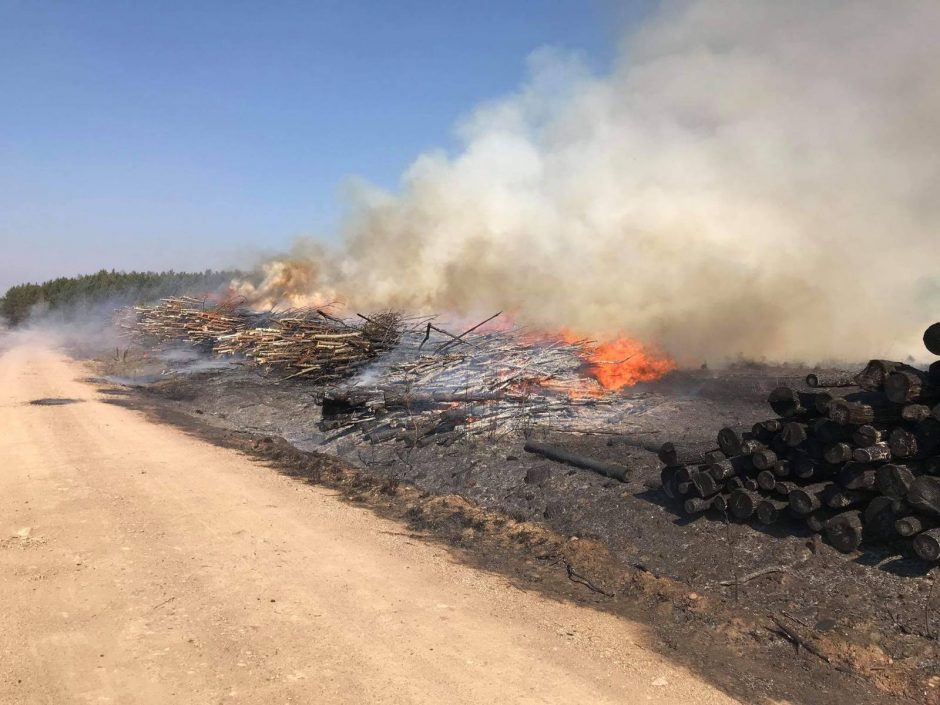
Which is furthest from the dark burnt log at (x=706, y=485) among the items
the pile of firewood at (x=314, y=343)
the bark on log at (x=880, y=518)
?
the pile of firewood at (x=314, y=343)

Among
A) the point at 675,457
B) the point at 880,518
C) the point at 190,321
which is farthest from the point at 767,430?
the point at 190,321

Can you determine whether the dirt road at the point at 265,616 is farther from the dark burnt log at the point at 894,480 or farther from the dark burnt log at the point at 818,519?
the dark burnt log at the point at 894,480

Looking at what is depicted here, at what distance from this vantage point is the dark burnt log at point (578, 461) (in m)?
8.71

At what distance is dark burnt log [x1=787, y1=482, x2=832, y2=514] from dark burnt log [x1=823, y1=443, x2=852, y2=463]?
0.36m

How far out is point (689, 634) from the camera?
5.65 metres

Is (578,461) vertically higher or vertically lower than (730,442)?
lower

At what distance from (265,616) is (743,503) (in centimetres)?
492

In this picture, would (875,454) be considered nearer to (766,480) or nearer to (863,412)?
(863,412)

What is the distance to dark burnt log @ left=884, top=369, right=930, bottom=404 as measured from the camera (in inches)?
232

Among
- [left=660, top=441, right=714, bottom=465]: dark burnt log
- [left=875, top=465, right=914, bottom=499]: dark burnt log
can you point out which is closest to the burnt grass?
[left=660, top=441, right=714, bottom=465]: dark burnt log

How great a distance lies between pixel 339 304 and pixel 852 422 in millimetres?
22411

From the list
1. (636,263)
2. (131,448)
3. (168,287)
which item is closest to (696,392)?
(636,263)

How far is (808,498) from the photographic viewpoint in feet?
20.6

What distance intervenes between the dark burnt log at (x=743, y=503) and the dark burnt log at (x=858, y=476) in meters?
0.87
